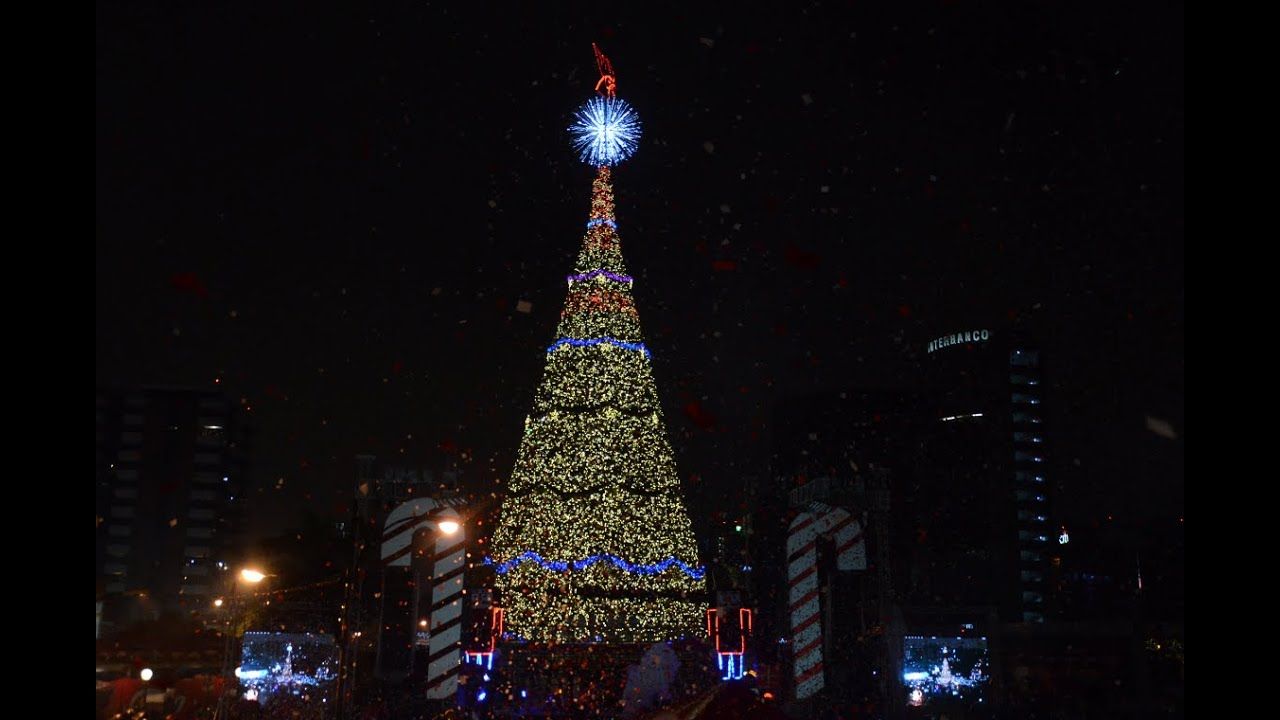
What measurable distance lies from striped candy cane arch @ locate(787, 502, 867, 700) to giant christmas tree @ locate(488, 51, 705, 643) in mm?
2679

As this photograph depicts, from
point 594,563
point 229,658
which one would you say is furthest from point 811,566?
point 229,658

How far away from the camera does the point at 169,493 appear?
292ft

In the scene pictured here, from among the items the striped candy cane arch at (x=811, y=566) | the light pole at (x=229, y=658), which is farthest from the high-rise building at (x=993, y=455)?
the light pole at (x=229, y=658)

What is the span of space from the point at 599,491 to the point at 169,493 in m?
76.7

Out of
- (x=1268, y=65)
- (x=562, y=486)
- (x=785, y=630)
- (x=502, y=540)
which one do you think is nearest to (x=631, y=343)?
(x=562, y=486)

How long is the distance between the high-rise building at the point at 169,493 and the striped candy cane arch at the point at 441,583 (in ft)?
208

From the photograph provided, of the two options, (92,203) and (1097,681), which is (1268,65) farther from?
(1097,681)

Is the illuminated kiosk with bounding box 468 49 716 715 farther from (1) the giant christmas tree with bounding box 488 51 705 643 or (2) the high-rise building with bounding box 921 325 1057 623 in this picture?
(2) the high-rise building with bounding box 921 325 1057 623

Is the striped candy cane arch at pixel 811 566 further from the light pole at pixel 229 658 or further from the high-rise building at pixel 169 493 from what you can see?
the high-rise building at pixel 169 493

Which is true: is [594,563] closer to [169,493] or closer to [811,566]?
[811,566]

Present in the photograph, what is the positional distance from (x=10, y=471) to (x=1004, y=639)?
3061 cm

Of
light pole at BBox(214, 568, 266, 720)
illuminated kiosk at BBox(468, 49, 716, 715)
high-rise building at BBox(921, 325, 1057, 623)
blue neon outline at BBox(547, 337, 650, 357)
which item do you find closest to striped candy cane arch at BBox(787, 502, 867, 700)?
illuminated kiosk at BBox(468, 49, 716, 715)

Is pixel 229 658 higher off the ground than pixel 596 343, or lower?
lower

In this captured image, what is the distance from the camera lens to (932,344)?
107500 millimetres
